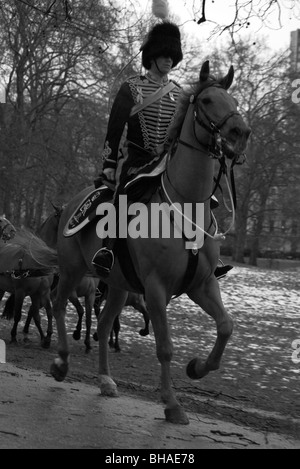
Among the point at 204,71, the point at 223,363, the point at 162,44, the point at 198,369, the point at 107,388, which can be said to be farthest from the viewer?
the point at 223,363

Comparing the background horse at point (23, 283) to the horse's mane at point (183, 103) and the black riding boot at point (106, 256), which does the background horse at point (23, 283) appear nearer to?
the black riding boot at point (106, 256)

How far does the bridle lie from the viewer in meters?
6.19

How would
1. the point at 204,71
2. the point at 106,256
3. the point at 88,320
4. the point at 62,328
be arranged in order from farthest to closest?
1. the point at 88,320
2. the point at 62,328
3. the point at 106,256
4. the point at 204,71

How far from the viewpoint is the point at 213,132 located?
6340 mm

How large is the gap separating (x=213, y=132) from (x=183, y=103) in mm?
669

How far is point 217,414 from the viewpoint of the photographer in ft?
25.7

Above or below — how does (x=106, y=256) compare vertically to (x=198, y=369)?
above

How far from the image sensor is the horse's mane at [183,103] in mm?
6695

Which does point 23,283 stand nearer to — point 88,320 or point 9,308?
point 9,308

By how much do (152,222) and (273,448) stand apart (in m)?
2.06

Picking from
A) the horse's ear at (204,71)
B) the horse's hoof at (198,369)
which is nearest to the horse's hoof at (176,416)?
the horse's hoof at (198,369)

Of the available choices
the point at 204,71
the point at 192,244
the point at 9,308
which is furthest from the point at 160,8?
the point at 9,308

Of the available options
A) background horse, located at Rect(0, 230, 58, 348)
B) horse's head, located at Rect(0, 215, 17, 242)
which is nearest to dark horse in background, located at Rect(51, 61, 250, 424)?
background horse, located at Rect(0, 230, 58, 348)
